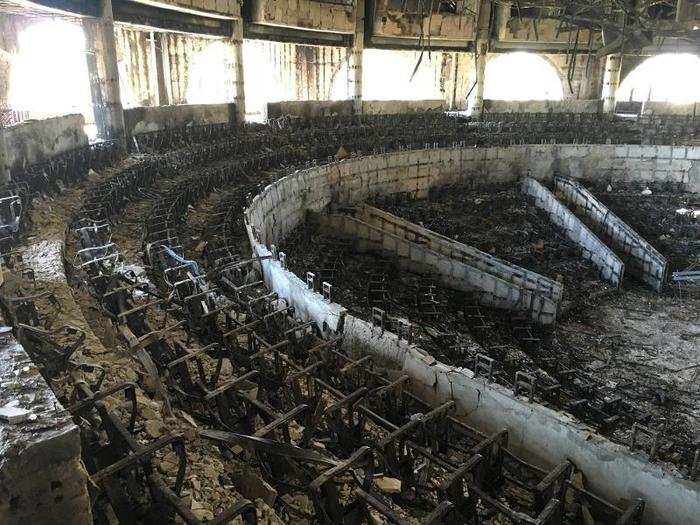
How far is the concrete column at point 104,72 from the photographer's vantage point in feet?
46.3

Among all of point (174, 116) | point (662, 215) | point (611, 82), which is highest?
point (611, 82)

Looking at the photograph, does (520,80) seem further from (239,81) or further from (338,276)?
(338,276)

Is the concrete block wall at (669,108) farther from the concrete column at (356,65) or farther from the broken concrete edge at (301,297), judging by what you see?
the broken concrete edge at (301,297)

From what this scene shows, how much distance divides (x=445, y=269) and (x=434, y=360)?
6.95 m

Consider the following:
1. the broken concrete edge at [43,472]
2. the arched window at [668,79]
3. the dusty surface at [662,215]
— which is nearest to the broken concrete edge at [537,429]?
the broken concrete edge at [43,472]

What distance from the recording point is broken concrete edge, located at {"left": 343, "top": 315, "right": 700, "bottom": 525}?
550cm

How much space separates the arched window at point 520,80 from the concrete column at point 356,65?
52.5ft

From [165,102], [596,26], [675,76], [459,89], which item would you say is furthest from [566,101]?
[165,102]

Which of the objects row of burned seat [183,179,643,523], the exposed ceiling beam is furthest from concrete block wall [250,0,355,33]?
row of burned seat [183,179,643,523]

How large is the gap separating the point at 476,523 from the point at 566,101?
24769mm

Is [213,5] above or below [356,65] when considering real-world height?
above

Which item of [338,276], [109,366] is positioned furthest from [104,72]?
[109,366]

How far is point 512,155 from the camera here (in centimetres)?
2070

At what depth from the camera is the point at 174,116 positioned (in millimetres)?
17047
